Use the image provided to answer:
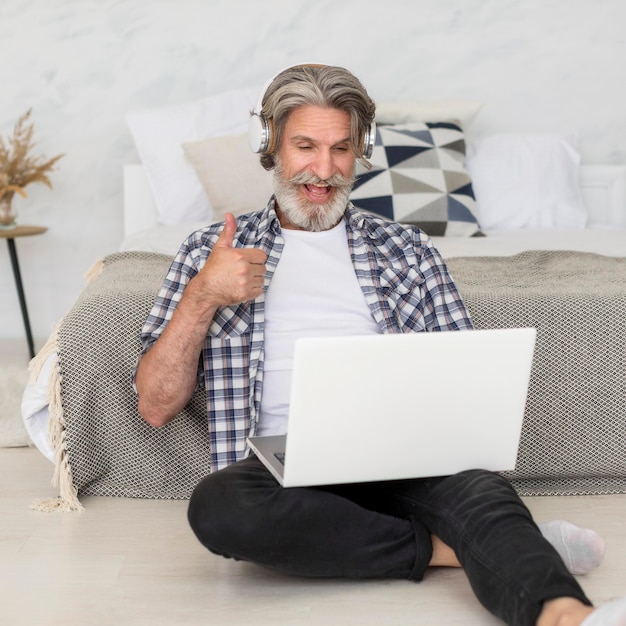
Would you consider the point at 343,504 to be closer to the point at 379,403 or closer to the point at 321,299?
the point at 379,403

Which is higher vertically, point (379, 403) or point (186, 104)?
point (186, 104)

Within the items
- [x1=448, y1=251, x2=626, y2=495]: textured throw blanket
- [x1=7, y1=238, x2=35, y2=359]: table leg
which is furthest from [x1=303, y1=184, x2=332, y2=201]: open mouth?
[x1=7, y1=238, x2=35, y2=359]: table leg

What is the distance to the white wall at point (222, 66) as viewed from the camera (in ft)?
11.5

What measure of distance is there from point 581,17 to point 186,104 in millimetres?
1551

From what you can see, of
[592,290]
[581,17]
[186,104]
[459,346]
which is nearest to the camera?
[459,346]

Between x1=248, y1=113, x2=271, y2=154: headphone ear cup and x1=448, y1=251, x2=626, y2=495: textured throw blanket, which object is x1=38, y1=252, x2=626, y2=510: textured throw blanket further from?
x1=248, y1=113, x2=271, y2=154: headphone ear cup

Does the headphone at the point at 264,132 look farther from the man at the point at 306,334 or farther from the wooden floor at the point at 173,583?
the wooden floor at the point at 173,583

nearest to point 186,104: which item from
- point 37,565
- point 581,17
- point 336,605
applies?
point 581,17

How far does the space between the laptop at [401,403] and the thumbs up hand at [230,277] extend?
0.94ft

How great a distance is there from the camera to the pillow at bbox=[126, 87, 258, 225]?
3115mm

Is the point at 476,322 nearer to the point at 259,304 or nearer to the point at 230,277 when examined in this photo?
the point at 259,304

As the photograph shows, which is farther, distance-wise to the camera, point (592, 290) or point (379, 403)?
point (592, 290)

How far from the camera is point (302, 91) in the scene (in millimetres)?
1730

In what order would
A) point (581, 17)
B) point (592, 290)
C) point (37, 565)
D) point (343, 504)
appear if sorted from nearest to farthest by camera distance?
point (343, 504) → point (37, 565) → point (592, 290) → point (581, 17)
